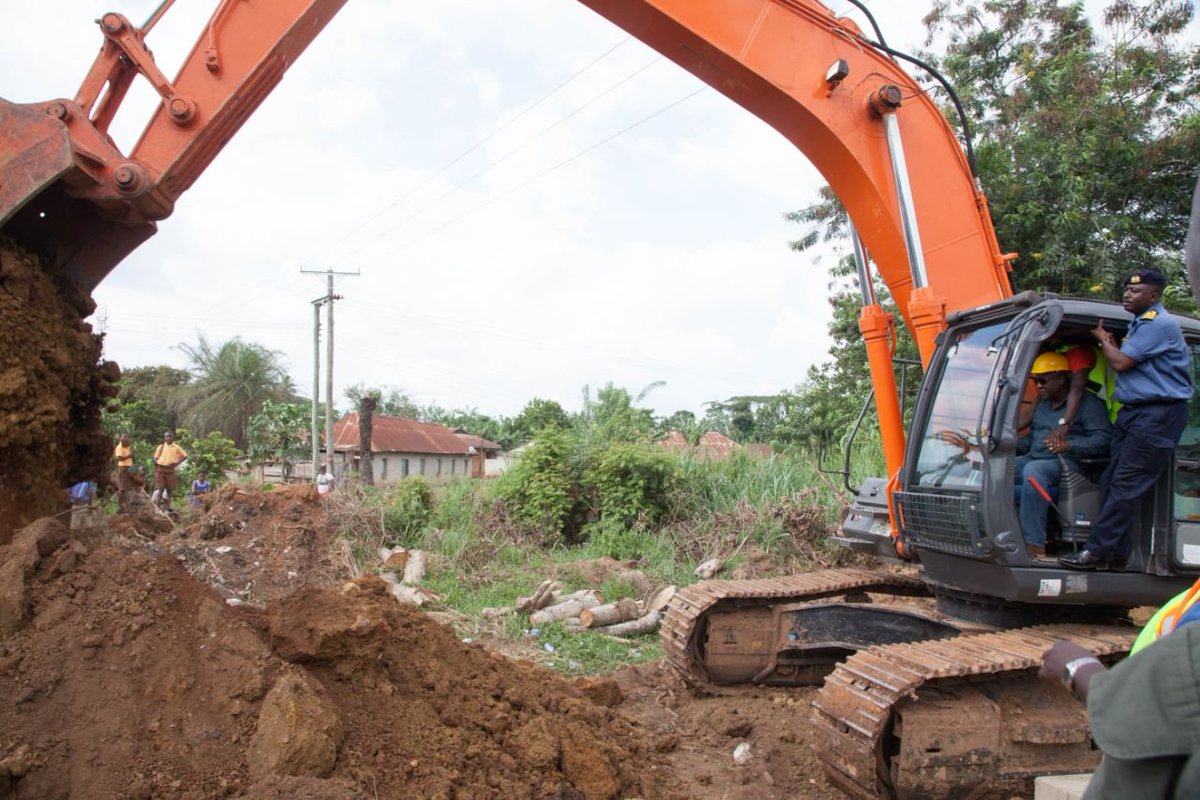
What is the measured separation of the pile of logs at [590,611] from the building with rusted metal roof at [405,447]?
3218 cm

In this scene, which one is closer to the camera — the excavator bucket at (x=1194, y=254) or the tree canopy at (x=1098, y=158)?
the excavator bucket at (x=1194, y=254)

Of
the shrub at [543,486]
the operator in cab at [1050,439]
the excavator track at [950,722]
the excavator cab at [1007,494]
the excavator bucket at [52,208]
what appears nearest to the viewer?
the excavator bucket at [52,208]

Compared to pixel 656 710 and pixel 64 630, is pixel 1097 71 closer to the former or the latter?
pixel 656 710

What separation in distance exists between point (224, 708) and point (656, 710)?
2882mm

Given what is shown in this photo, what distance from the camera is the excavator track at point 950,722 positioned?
383 centimetres

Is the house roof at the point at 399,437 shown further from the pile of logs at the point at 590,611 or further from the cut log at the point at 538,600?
the pile of logs at the point at 590,611

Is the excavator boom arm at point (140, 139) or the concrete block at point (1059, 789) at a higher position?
the excavator boom arm at point (140, 139)

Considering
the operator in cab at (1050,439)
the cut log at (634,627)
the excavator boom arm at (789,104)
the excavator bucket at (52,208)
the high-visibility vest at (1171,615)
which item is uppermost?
the excavator boom arm at (789,104)

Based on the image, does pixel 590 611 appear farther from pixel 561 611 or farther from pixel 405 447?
pixel 405 447

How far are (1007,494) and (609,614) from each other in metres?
4.48

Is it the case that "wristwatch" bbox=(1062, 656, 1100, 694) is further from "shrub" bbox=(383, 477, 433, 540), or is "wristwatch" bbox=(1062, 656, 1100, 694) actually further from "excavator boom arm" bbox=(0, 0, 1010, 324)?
"shrub" bbox=(383, 477, 433, 540)

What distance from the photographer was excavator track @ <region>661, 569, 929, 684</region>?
5586mm

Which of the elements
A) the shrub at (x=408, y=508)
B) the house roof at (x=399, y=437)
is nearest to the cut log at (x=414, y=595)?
the shrub at (x=408, y=508)

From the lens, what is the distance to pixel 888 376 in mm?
5484
